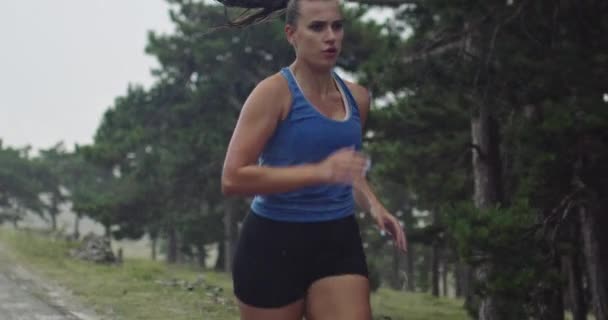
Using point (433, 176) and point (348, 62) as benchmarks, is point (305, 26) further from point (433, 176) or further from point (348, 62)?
point (348, 62)

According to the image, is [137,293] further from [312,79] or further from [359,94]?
[312,79]

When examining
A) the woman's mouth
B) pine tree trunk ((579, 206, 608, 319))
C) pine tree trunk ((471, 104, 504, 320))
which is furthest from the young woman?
pine tree trunk ((471, 104, 504, 320))

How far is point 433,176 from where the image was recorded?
15859 mm

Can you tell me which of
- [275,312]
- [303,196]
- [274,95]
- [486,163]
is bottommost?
[275,312]

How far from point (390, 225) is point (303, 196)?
374mm

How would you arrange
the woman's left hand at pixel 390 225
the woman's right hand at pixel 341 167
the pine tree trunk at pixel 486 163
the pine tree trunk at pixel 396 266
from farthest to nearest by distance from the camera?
the pine tree trunk at pixel 396 266 < the pine tree trunk at pixel 486 163 < the woman's left hand at pixel 390 225 < the woman's right hand at pixel 341 167

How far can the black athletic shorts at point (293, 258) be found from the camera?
2373 mm

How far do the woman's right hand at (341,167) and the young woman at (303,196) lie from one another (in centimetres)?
9

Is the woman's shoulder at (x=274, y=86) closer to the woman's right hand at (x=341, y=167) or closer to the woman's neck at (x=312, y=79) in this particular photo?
the woman's neck at (x=312, y=79)

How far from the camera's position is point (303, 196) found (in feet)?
7.65

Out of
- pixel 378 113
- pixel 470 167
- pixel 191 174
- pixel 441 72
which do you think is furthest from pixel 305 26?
pixel 191 174

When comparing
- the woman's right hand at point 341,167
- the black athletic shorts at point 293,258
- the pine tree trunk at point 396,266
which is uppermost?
the woman's right hand at point 341,167

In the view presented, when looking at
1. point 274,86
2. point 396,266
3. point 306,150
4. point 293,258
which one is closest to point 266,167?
point 306,150

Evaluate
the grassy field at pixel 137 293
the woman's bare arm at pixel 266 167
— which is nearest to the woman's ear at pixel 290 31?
the woman's bare arm at pixel 266 167
